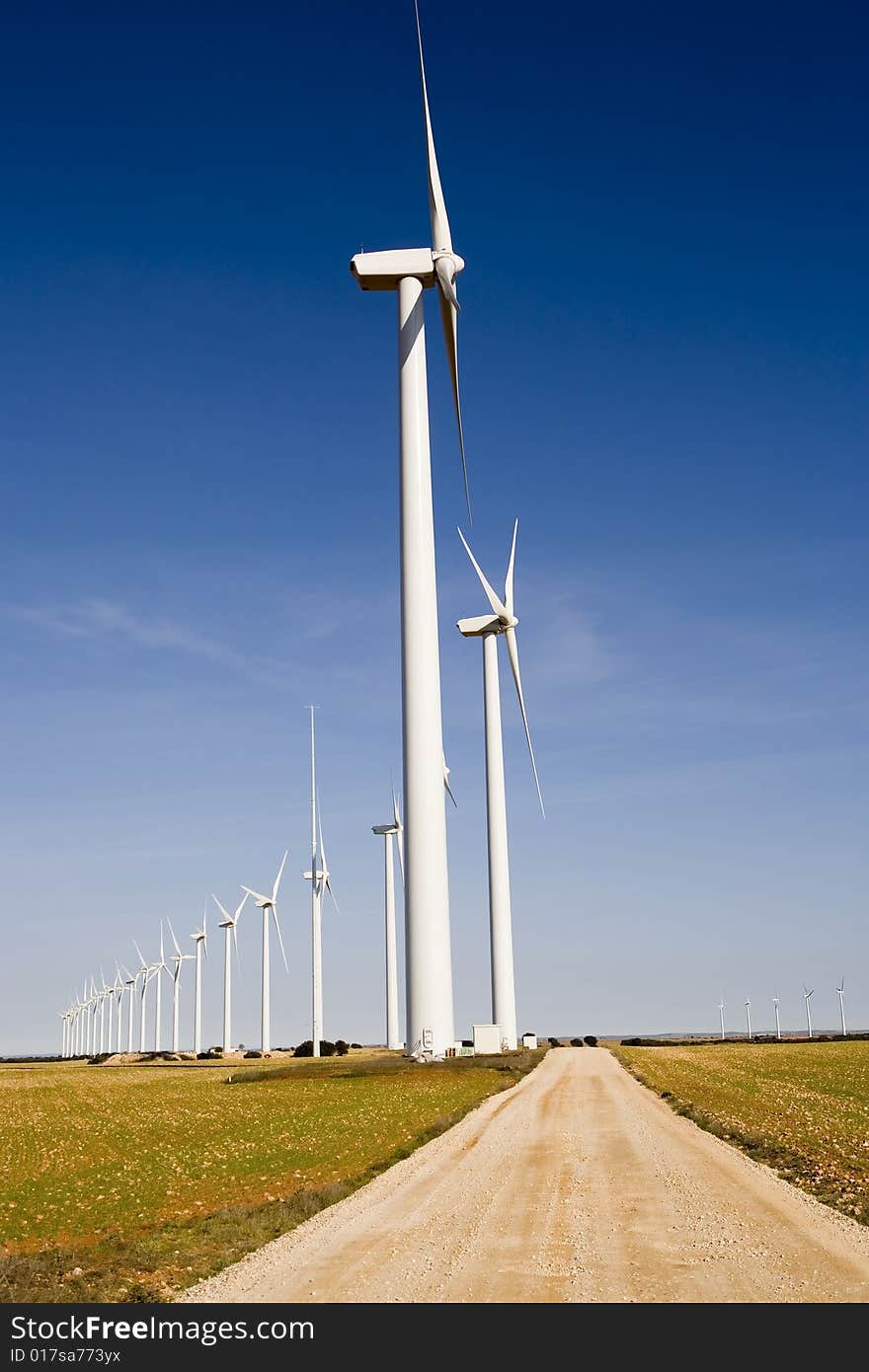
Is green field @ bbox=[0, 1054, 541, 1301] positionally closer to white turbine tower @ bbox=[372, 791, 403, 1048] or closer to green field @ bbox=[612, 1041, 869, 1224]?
green field @ bbox=[612, 1041, 869, 1224]

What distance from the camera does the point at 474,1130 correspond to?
36.8 metres

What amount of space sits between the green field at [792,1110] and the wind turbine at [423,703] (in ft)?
39.6

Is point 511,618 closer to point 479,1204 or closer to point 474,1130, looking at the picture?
point 474,1130

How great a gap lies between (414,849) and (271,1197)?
134ft

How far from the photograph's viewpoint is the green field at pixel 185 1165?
720 inches

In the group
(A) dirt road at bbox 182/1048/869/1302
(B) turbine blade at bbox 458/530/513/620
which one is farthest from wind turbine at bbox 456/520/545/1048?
(A) dirt road at bbox 182/1048/869/1302

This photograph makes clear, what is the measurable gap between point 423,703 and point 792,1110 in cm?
2998

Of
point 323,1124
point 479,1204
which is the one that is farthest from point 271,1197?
point 323,1124

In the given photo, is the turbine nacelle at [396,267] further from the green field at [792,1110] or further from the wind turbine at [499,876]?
the green field at [792,1110]

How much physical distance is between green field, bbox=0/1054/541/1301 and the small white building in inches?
582

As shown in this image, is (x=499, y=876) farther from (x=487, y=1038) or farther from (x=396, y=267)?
(x=396, y=267)

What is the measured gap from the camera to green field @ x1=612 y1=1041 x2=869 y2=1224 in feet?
83.4
